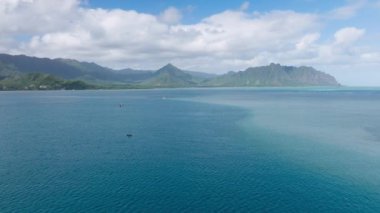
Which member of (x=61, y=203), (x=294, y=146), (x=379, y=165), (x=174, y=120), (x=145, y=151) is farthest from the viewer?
(x=174, y=120)

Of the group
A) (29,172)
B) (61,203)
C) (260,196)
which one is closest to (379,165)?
(260,196)

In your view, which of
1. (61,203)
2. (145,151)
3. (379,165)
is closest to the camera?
(61,203)

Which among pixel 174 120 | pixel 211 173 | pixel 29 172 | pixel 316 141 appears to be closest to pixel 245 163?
pixel 211 173

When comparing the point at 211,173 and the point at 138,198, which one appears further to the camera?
the point at 211,173

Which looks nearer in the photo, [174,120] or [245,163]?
[245,163]

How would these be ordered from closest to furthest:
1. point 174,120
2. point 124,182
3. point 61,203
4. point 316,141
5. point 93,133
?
point 61,203 → point 124,182 → point 316,141 → point 93,133 → point 174,120

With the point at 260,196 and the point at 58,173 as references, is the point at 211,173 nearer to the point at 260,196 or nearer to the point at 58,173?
the point at 260,196

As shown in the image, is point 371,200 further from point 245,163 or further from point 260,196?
point 245,163

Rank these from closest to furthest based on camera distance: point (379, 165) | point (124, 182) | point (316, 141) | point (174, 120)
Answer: point (124, 182), point (379, 165), point (316, 141), point (174, 120)
